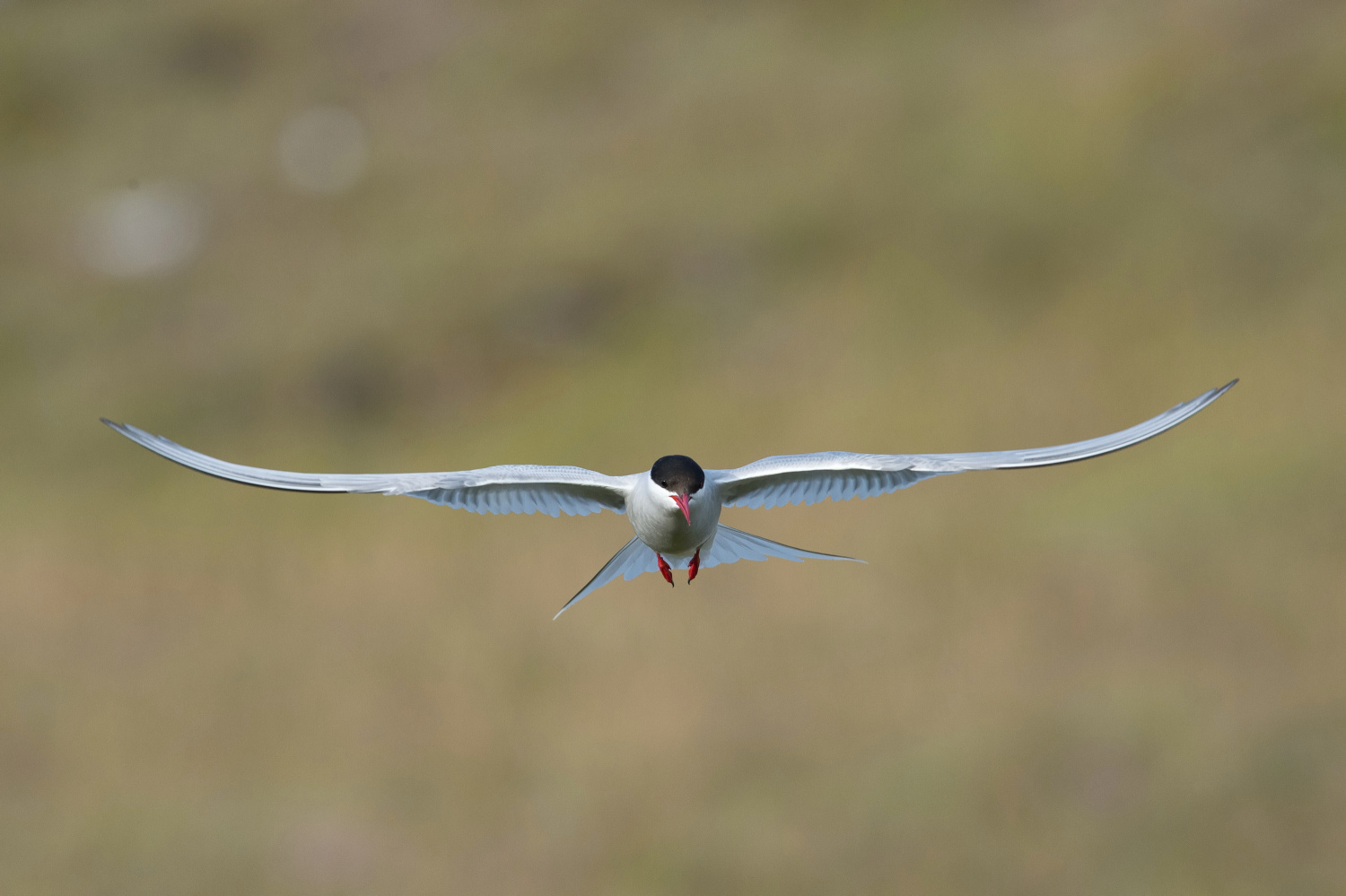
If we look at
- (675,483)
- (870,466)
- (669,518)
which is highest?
(870,466)

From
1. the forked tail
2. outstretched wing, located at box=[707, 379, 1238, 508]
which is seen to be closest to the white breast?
outstretched wing, located at box=[707, 379, 1238, 508]

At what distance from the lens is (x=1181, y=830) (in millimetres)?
29297

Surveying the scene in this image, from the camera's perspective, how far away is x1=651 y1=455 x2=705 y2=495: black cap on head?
645cm

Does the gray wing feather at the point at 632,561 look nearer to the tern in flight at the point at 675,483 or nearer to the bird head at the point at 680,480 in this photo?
the tern in flight at the point at 675,483

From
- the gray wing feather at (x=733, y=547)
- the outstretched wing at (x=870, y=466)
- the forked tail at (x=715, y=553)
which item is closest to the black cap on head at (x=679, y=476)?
the outstretched wing at (x=870, y=466)

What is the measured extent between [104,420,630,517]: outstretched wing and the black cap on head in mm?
535

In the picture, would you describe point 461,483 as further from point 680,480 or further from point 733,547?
point 733,547

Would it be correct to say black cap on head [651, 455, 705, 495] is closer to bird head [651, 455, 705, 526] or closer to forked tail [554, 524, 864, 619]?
bird head [651, 455, 705, 526]

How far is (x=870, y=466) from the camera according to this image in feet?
23.2

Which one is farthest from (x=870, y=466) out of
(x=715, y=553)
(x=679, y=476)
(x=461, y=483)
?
(x=461, y=483)

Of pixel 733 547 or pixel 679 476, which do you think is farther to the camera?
pixel 733 547

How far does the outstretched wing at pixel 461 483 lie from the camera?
6.81 metres

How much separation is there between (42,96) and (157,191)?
14.7ft

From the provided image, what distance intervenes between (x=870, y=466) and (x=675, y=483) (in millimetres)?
1277
